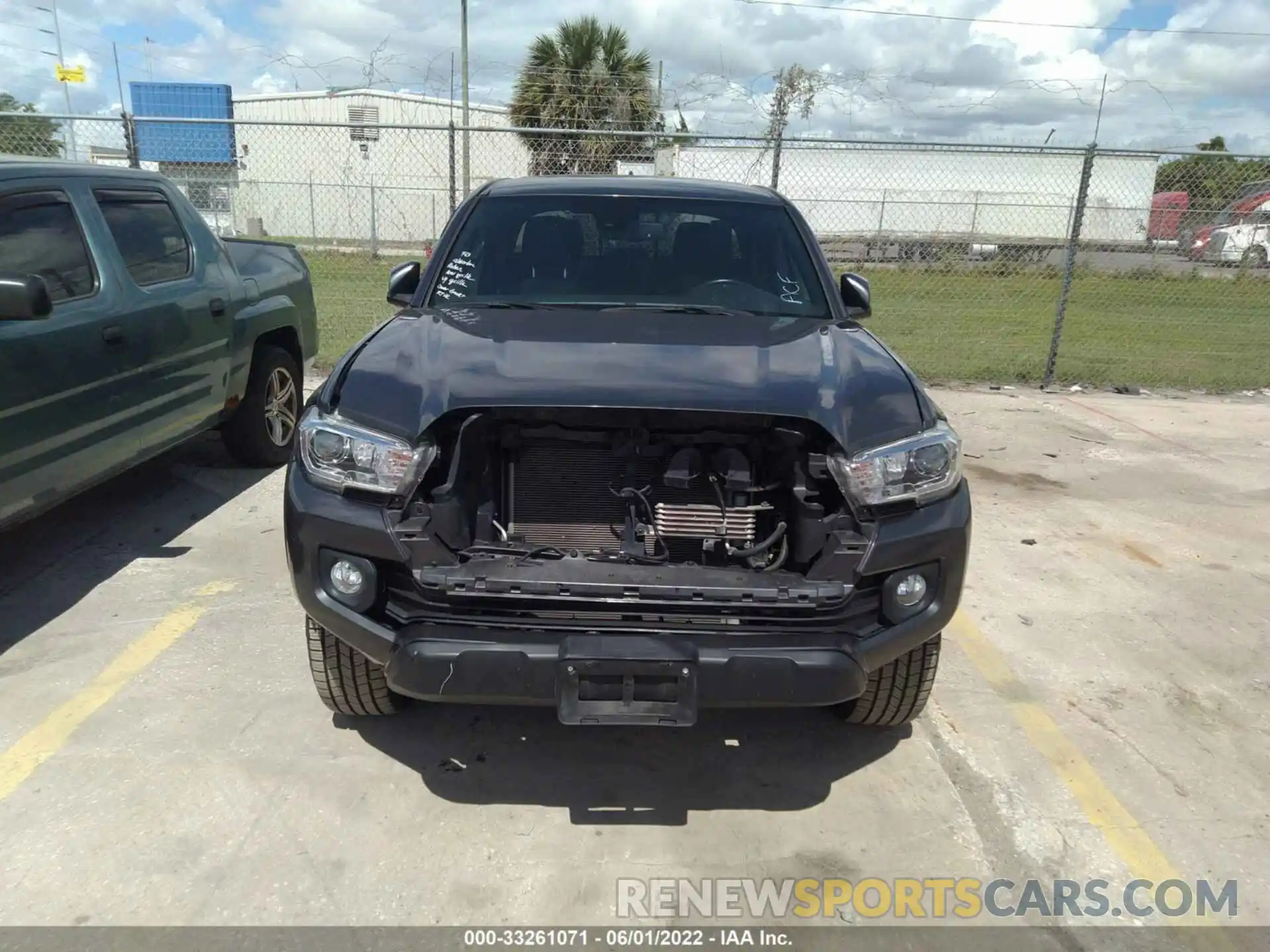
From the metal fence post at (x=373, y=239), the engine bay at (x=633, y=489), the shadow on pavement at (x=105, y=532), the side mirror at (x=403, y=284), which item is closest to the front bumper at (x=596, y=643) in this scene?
the engine bay at (x=633, y=489)

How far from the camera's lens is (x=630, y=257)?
391 cm

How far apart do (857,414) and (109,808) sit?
244cm

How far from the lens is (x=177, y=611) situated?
4.05 meters

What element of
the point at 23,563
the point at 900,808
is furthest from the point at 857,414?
the point at 23,563

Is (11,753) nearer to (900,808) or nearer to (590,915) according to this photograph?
(590,915)

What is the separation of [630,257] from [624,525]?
4.94 feet

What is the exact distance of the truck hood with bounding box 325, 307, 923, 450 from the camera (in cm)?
263

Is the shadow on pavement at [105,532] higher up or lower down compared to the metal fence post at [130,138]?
lower down

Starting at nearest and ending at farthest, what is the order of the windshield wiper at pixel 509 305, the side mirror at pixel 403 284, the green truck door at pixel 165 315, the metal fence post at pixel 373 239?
1. the windshield wiper at pixel 509 305
2. the side mirror at pixel 403 284
3. the green truck door at pixel 165 315
4. the metal fence post at pixel 373 239

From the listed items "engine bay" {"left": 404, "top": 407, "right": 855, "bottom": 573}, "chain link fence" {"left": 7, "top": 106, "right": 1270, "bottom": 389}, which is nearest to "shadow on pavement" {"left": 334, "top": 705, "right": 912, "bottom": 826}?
"engine bay" {"left": 404, "top": 407, "right": 855, "bottom": 573}

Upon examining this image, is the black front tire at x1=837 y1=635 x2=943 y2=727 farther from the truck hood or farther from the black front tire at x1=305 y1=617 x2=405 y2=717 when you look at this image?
the black front tire at x1=305 y1=617 x2=405 y2=717

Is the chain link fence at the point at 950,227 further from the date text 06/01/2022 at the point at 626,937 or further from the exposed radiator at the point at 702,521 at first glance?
the date text 06/01/2022 at the point at 626,937

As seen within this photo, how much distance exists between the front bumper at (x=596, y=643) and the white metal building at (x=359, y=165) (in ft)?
39.5

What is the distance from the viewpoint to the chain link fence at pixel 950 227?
9.76 m
